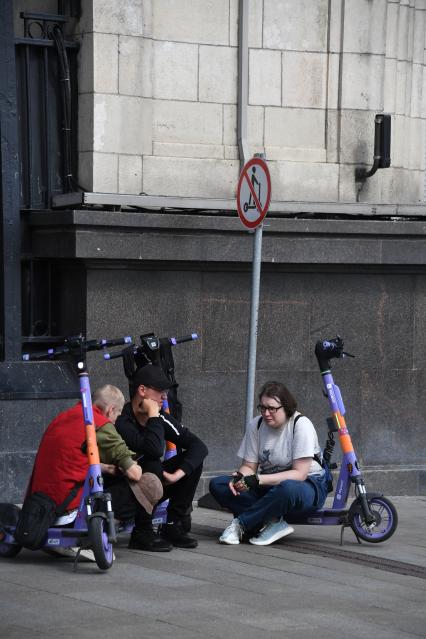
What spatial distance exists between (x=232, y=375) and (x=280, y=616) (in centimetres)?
482

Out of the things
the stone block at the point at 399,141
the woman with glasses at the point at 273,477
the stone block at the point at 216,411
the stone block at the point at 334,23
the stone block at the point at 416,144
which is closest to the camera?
the woman with glasses at the point at 273,477

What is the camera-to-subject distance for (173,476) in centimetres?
909

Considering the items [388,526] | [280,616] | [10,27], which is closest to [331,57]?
[10,27]

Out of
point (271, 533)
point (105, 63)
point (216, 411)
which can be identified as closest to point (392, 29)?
point (105, 63)

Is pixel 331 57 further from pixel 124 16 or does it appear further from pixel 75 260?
pixel 75 260

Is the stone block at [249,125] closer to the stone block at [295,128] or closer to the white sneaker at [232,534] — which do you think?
the stone block at [295,128]

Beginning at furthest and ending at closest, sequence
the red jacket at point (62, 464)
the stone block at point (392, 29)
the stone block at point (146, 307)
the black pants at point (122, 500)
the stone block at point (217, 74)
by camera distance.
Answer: the stone block at point (392, 29), the stone block at point (217, 74), the stone block at point (146, 307), the black pants at point (122, 500), the red jacket at point (62, 464)

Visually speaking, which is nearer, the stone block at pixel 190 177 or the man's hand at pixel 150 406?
the man's hand at pixel 150 406

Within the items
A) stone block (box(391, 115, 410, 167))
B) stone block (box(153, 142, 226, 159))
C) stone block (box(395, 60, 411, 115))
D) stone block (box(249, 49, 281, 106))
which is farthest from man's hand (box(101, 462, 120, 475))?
stone block (box(395, 60, 411, 115))

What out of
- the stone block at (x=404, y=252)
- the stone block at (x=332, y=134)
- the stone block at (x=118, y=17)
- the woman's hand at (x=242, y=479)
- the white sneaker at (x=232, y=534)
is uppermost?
the stone block at (x=118, y=17)

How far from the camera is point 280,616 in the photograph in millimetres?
7238

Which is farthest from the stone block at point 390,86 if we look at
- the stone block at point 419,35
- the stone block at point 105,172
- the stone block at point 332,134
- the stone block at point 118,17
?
the stone block at point 105,172

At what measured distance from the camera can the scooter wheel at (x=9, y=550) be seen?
28.6ft

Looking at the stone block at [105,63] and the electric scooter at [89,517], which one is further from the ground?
the stone block at [105,63]
